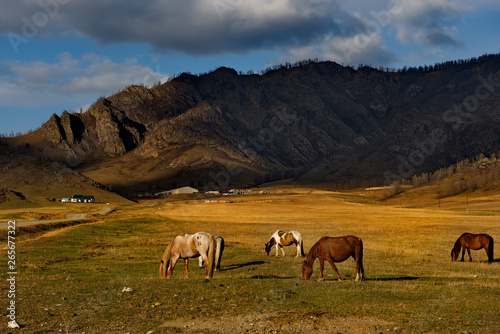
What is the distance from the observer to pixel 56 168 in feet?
649

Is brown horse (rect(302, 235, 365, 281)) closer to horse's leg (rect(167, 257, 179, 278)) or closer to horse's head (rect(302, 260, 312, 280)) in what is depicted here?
horse's head (rect(302, 260, 312, 280))

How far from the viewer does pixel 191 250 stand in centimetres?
2450

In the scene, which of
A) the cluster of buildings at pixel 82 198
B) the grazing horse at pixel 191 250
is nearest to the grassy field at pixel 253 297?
the grazing horse at pixel 191 250

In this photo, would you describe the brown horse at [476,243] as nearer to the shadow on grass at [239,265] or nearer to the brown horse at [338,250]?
the shadow on grass at [239,265]

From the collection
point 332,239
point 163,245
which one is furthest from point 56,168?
point 332,239

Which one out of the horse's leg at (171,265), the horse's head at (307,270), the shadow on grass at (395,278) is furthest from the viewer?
the horse's leg at (171,265)

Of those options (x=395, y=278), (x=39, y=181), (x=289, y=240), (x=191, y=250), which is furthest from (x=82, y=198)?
(x=395, y=278)

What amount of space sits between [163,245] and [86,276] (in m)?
18.8

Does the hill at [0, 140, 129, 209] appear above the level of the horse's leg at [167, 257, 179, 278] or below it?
above

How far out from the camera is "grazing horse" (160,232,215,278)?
24.0 metres

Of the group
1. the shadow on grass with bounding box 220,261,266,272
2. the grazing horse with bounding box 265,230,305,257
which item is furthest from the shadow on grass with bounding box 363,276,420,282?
the grazing horse with bounding box 265,230,305,257

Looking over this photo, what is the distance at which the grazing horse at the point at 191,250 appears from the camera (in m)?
24.0

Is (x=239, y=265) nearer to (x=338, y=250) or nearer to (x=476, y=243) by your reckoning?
(x=338, y=250)

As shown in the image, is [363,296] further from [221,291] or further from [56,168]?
[56,168]
